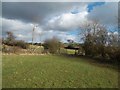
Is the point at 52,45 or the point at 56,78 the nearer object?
the point at 56,78

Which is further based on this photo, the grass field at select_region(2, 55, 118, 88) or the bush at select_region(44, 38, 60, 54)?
the bush at select_region(44, 38, 60, 54)

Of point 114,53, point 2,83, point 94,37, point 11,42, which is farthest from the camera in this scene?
point 11,42

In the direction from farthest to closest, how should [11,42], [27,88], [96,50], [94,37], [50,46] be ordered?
[11,42] → [50,46] → [94,37] → [96,50] → [27,88]

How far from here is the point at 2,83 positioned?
10.1 m

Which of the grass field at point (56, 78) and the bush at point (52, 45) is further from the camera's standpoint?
the bush at point (52, 45)

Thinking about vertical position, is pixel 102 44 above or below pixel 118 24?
below

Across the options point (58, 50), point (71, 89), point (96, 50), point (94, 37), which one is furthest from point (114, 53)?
point (71, 89)

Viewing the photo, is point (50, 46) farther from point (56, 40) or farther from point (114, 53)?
point (114, 53)

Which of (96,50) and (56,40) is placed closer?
(96,50)

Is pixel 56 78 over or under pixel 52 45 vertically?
under

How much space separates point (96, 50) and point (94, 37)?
434 cm

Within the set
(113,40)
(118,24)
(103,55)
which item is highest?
(118,24)

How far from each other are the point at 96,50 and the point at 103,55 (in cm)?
320

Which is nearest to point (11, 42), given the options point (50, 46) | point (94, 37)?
point (50, 46)
